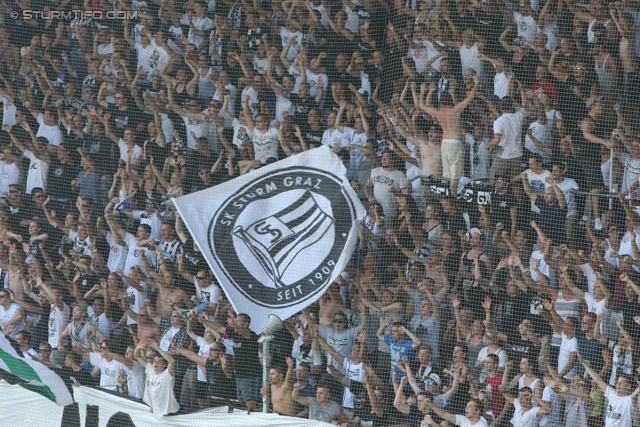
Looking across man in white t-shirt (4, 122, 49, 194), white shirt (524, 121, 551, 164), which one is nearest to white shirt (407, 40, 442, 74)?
white shirt (524, 121, 551, 164)

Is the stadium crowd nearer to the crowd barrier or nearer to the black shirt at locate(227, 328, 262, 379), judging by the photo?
the black shirt at locate(227, 328, 262, 379)

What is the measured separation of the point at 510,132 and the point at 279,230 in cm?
199

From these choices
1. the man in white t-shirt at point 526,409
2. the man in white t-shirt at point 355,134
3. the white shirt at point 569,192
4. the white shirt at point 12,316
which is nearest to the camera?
the man in white t-shirt at point 526,409

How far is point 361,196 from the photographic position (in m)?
7.69

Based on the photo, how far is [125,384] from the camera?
7.85m

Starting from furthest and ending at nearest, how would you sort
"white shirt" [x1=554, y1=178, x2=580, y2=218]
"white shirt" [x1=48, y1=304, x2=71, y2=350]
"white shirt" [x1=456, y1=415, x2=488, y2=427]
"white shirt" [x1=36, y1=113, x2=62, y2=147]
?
"white shirt" [x1=36, y1=113, x2=62, y2=147] → "white shirt" [x1=48, y1=304, x2=71, y2=350] → "white shirt" [x1=554, y1=178, x2=580, y2=218] → "white shirt" [x1=456, y1=415, x2=488, y2=427]

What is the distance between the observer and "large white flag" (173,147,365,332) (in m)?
7.63

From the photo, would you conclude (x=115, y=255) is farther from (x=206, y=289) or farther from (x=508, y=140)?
(x=508, y=140)

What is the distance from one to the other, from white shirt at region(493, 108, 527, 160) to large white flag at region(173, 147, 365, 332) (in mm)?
1256

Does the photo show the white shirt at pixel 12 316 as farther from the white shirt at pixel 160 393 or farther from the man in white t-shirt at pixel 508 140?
the man in white t-shirt at pixel 508 140

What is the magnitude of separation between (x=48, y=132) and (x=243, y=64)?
76.7 inches

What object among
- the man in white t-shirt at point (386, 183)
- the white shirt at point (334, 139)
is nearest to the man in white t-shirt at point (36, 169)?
the white shirt at point (334, 139)

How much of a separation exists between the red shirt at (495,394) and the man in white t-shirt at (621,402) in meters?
0.73

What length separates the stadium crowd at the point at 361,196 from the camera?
7207 millimetres
